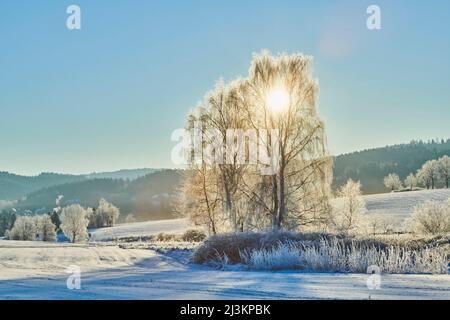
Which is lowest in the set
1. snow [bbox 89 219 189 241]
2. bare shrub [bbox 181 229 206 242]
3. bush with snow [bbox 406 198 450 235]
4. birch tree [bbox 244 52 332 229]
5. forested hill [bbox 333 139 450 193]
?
snow [bbox 89 219 189 241]

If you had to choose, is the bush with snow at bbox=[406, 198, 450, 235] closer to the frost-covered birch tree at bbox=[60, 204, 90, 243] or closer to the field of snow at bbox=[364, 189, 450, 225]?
the field of snow at bbox=[364, 189, 450, 225]

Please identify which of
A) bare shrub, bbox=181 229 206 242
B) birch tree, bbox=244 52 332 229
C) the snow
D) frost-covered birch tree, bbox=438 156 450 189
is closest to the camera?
birch tree, bbox=244 52 332 229

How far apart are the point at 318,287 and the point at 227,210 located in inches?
848

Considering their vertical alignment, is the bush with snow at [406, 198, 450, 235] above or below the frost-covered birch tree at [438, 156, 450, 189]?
below

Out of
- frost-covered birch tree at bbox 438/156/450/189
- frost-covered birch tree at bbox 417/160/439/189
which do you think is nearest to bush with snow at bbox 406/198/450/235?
frost-covered birch tree at bbox 438/156/450/189

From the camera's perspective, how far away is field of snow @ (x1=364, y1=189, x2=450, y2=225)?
64000 millimetres

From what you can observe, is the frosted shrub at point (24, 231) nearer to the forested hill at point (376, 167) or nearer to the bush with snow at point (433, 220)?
the bush with snow at point (433, 220)

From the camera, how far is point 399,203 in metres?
72.4

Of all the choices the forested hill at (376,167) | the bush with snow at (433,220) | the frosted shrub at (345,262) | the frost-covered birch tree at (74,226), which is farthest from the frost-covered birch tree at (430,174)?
the frosted shrub at (345,262)

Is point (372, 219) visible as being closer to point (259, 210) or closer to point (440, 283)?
point (259, 210)

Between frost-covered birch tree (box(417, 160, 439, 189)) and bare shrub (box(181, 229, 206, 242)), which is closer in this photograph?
bare shrub (box(181, 229, 206, 242))

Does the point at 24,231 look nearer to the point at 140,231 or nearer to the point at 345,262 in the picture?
A: the point at 140,231

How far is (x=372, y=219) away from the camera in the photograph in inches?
2126

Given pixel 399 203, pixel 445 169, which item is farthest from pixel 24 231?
pixel 445 169
